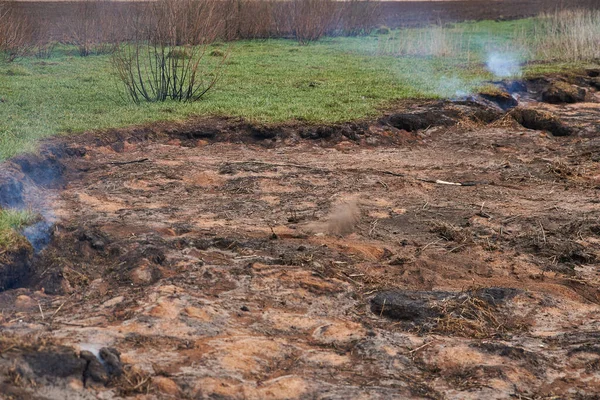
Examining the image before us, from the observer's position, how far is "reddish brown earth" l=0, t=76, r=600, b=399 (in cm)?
406

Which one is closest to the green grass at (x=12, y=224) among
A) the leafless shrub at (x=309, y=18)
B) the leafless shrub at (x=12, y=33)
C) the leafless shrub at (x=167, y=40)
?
the leafless shrub at (x=167, y=40)

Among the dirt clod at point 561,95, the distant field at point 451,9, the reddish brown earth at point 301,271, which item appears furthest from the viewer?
the distant field at point 451,9

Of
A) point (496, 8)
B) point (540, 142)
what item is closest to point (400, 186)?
point (540, 142)

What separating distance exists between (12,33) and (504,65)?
995 centimetres

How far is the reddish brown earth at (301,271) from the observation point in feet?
13.3

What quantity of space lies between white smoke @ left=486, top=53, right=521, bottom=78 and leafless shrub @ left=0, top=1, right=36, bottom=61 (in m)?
9.37

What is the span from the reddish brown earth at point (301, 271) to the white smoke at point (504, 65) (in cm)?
550

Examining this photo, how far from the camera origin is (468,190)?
7812mm

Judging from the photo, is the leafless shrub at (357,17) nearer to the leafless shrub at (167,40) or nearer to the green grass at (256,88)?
the green grass at (256,88)

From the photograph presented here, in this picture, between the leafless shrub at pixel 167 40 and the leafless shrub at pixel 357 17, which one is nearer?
the leafless shrub at pixel 167 40

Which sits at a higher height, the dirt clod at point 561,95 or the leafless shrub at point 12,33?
the leafless shrub at point 12,33

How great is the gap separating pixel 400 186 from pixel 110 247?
322 cm

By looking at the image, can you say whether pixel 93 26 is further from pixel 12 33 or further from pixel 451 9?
pixel 451 9

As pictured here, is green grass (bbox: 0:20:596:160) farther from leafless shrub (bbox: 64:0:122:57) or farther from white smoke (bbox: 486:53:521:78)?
leafless shrub (bbox: 64:0:122:57)
